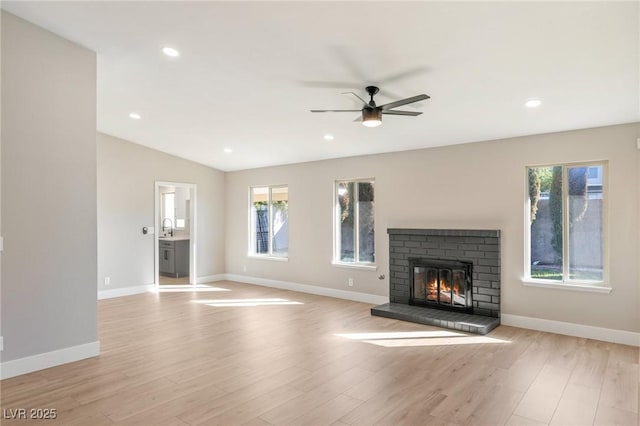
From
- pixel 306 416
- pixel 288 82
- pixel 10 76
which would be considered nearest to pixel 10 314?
pixel 10 76

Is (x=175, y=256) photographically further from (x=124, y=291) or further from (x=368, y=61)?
(x=368, y=61)

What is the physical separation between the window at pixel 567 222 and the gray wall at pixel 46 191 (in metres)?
5.15

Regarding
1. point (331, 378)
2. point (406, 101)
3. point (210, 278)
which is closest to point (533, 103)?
point (406, 101)

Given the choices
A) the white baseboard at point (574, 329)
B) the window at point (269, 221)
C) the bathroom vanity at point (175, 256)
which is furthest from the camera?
the bathroom vanity at point (175, 256)

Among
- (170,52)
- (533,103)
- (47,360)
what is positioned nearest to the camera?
(47,360)

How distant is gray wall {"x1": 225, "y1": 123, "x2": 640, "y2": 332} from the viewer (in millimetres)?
4398

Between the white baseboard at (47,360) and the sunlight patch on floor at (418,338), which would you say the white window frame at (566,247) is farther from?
the white baseboard at (47,360)

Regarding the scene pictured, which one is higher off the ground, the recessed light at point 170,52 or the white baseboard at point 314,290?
the recessed light at point 170,52

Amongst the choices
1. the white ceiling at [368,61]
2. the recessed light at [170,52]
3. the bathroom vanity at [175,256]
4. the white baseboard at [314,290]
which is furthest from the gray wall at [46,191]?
the bathroom vanity at [175,256]

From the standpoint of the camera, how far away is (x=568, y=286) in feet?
15.5

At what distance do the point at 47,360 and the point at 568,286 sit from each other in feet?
18.3

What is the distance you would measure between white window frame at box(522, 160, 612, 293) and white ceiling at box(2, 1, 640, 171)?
0.55 metres

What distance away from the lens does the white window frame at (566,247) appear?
14.9ft

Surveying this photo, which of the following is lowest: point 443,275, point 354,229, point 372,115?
point 443,275
